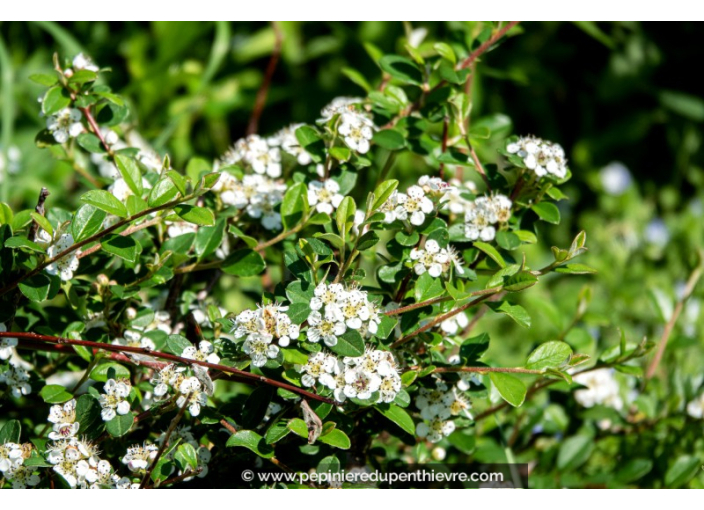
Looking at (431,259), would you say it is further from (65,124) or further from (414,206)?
(65,124)

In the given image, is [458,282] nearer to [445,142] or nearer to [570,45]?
[445,142]

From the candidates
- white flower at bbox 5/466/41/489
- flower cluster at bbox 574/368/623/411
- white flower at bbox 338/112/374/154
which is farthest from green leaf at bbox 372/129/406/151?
white flower at bbox 5/466/41/489

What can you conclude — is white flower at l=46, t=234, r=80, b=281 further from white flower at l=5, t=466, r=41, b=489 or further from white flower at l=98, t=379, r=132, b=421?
white flower at l=5, t=466, r=41, b=489

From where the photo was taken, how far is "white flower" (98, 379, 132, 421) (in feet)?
3.38

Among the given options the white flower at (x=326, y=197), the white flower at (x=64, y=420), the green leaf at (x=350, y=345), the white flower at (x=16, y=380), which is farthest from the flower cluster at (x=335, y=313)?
the white flower at (x=16, y=380)

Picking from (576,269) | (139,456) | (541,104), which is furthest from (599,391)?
(541,104)

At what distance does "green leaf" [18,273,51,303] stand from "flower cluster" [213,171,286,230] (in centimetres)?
31

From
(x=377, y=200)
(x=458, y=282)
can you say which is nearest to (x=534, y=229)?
(x=458, y=282)

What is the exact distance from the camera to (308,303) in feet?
3.26

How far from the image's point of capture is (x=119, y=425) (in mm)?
1029

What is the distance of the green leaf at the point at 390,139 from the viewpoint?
1264 mm

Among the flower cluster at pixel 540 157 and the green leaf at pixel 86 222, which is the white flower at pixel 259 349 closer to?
the green leaf at pixel 86 222

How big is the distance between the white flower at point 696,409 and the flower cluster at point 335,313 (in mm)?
871

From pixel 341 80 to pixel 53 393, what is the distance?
215 centimetres
